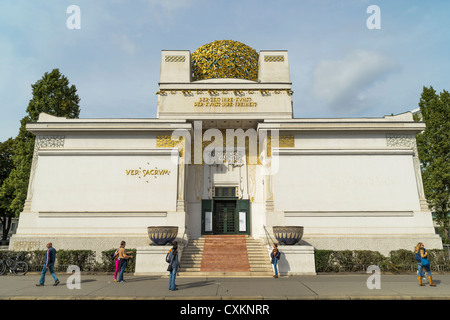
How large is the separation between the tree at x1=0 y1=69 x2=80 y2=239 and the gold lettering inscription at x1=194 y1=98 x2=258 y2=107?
Result: 15716 millimetres

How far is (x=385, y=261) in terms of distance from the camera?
14.9m

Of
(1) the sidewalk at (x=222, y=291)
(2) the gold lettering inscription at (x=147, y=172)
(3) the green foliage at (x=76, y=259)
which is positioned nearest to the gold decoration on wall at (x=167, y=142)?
(2) the gold lettering inscription at (x=147, y=172)

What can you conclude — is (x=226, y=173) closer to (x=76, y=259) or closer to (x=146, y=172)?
(x=146, y=172)

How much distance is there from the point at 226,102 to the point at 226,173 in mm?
5177

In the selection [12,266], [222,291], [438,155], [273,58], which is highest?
[273,58]

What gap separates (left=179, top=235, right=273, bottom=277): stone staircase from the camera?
46.0 ft

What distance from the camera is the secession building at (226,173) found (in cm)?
1769

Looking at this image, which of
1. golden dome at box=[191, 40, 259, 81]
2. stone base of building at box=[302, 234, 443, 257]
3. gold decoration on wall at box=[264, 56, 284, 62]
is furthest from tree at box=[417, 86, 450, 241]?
golden dome at box=[191, 40, 259, 81]

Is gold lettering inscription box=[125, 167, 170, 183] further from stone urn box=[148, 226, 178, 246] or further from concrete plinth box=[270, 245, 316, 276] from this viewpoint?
concrete plinth box=[270, 245, 316, 276]

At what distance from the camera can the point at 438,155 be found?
26.6 m

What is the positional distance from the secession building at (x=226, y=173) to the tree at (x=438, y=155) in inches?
384

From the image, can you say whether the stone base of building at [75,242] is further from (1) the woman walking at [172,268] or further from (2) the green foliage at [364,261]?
(2) the green foliage at [364,261]

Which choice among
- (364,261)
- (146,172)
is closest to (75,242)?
(146,172)

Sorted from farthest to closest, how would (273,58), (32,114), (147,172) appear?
1. (32,114)
2. (273,58)
3. (147,172)
